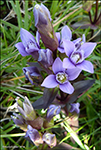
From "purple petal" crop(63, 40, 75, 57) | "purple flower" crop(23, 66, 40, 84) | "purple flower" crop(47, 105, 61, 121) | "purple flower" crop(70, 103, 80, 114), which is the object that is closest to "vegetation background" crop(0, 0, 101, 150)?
"purple flower" crop(70, 103, 80, 114)

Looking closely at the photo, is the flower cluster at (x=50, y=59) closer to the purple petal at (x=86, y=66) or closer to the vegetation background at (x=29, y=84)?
the purple petal at (x=86, y=66)

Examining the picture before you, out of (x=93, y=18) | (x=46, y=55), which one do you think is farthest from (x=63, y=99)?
(x=93, y=18)

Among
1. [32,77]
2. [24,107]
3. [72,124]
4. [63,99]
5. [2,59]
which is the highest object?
[2,59]

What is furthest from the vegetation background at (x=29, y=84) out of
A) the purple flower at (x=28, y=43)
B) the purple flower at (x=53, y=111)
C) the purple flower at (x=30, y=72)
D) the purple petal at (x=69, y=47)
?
the purple petal at (x=69, y=47)

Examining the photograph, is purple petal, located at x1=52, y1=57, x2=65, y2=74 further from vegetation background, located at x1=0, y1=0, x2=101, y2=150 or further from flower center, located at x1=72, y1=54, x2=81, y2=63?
vegetation background, located at x1=0, y1=0, x2=101, y2=150

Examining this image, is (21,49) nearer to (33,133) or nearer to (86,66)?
(86,66)

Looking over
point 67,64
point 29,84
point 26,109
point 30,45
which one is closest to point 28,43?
point 30,45

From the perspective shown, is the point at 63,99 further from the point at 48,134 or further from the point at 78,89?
the point at 48,134
